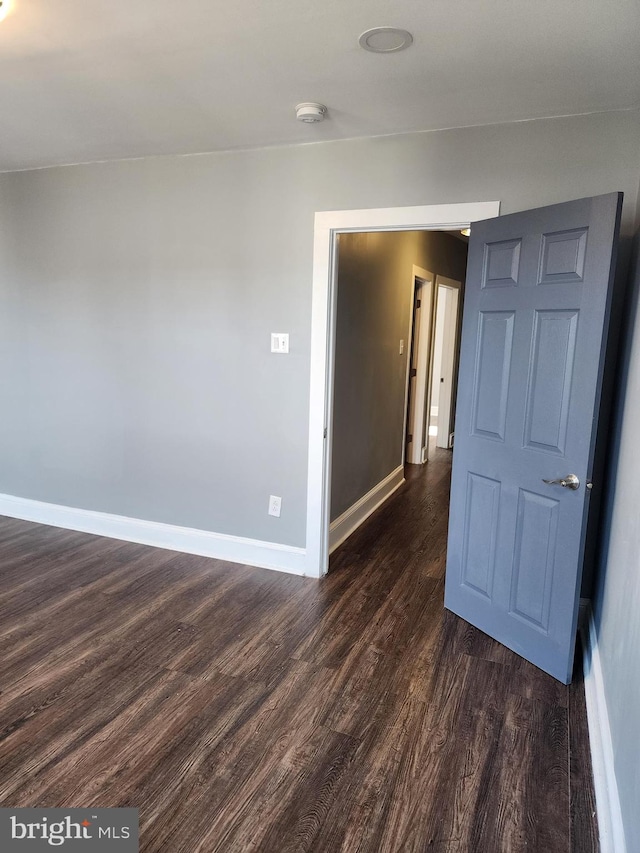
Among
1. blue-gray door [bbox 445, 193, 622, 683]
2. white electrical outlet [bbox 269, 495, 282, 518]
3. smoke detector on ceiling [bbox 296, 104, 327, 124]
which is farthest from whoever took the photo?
white electrical outlet [bbox 269, 495, 282, 518]

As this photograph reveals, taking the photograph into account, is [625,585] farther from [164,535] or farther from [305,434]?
[164,535]

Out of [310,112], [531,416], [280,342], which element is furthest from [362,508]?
[310,112]

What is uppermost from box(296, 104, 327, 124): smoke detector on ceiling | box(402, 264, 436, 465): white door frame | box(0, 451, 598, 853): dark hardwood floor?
box(296, 104, 327, 124): smoke detector on ceiling

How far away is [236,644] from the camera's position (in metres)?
2.63

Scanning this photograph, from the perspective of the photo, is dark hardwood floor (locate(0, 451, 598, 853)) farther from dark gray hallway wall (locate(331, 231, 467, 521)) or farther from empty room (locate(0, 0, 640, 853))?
dark gray hallway wall (locate(331, 231, 467, 521))

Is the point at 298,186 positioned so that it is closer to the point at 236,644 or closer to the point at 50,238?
the point at 50,238

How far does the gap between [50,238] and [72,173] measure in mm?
463

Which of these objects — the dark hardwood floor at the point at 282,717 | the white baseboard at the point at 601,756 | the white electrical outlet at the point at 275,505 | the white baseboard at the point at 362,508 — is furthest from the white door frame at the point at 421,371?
the white baseboard at the point at 601,756

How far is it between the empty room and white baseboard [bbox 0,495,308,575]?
0.08ft

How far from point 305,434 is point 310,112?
5.51 ft

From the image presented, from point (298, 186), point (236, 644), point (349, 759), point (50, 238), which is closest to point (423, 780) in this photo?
point (349, 759)

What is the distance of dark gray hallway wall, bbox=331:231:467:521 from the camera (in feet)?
12.4

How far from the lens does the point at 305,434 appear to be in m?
3.30

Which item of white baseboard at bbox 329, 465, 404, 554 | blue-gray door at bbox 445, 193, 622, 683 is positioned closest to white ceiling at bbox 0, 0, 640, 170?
blue-gray door at bbox 445, 193, 622, 683
